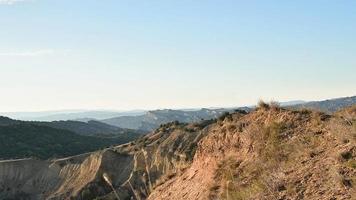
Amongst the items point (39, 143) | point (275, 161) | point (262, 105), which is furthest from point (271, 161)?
point (39, 143)

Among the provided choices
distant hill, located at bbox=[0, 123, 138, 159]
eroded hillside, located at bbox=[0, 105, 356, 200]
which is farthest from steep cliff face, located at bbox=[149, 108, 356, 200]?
distant hill, located at bbox=[0, 123, 138, 159]

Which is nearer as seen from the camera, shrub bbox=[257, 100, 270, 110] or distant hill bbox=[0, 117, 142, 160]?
shrub bbox=[257, 100, 270, 110]

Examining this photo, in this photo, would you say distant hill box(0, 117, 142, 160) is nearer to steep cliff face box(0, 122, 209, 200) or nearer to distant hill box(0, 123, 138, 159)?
distant hill box(0, 123, 138, 159)

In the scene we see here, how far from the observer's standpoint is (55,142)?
129750mm

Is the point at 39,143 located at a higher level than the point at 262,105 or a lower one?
lower

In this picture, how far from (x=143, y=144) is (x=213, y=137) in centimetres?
6609

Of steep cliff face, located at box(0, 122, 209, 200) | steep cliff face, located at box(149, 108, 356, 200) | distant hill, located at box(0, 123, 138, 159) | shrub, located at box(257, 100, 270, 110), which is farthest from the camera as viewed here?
distant hill, located at box(0, 123, 138, 159)

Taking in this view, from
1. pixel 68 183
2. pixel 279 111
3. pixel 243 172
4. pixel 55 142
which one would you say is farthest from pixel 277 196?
pixel 55 142

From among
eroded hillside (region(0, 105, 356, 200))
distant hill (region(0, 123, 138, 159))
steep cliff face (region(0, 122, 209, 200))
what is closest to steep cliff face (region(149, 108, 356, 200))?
eroded hillside (region(0, 105, 356, 200))

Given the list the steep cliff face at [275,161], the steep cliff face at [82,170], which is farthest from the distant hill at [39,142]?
the steep cliff face at [275,161]

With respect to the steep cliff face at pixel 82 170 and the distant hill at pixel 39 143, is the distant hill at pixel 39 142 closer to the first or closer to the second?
the distant hill at pixel 39 143

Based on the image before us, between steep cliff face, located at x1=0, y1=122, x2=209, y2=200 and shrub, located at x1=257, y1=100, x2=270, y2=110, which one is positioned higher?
shrub, located at x1=257, y1=100, x2=270, y2=110

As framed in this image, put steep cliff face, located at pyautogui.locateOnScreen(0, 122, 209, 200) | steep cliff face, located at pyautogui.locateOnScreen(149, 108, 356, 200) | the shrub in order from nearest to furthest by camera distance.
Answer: steep cliff face, located at pyautogui.locateOnScreen(149, 108, 356, 200) < the shrub < steep cliff face, located at pyautogui.locateOnScreen(0, 122, 209, 200)

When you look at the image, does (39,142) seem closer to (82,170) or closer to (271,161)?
(82,170)
